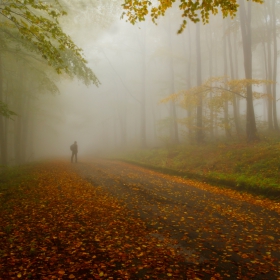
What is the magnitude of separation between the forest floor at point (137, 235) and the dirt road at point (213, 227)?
0.7 inches

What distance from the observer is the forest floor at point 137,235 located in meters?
3.38

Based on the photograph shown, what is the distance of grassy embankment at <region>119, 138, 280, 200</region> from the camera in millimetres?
8211

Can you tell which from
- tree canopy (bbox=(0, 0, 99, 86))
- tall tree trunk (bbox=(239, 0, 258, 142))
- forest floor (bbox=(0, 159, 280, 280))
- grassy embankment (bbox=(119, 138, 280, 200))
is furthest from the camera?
tall tree trunk (bbox=(239, 0, 258, 142))

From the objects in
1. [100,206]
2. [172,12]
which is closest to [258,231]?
[100,206]

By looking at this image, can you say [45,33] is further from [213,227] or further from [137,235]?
[213,227]

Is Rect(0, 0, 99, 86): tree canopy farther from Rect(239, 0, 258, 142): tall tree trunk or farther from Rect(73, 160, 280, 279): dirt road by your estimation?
Rect(239, 0, 258, 142): tall tree trunk

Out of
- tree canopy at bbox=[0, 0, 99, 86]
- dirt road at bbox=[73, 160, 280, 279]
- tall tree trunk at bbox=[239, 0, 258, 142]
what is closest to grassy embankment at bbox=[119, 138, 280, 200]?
dirt road at bbox=[73, 160, 280, 279]

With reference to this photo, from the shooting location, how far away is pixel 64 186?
9.25 meters

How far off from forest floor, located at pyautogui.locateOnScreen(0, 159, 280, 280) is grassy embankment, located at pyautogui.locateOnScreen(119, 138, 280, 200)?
2.27 ft

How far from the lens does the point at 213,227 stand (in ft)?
16.3

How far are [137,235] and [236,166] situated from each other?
25.3 ft

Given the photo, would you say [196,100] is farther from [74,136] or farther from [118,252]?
[74,136]

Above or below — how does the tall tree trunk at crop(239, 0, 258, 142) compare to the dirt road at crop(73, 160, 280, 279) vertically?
above

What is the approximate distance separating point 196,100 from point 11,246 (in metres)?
14.1
